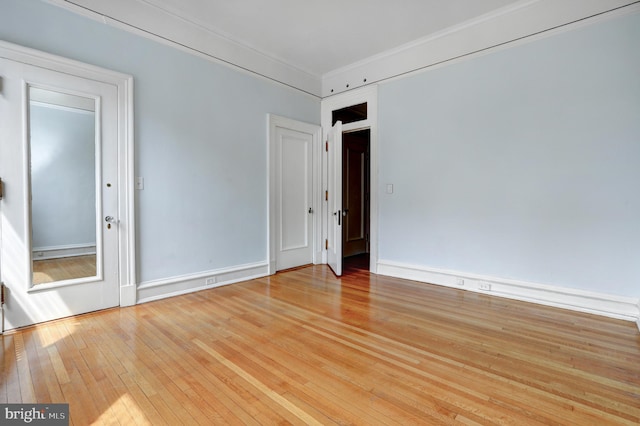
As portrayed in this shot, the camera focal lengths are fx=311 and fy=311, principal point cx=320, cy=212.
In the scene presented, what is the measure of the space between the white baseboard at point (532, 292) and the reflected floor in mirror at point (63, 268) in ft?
12.2

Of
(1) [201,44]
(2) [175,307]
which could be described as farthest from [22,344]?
(1) [201,44]

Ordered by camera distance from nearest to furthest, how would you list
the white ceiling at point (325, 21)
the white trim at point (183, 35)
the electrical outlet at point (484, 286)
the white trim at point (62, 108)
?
the white trim at point (62, 108)
the white trim at point (183, 35)
the white ceiling at point (325, 21)
the electrical outlet at point (484, 286)

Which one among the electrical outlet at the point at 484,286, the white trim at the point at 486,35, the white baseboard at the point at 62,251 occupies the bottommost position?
the electrical outlet at the point at 484,286

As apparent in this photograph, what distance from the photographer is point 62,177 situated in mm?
2951

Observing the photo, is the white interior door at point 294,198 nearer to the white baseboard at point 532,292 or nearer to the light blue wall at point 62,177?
the white baseboard at point 532,292

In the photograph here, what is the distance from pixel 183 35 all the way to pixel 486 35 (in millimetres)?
3591

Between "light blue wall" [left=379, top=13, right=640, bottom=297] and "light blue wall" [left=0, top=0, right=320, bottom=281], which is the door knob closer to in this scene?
"light blue wall" [left=0, top=0, right=320, bottom=281]

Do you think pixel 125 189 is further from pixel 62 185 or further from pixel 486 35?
pixel 486 35

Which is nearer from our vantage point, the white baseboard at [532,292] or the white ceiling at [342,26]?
the white baseboard at [532,292]

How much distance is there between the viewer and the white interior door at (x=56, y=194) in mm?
2660

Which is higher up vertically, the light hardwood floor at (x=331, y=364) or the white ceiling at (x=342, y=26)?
the white ceiling at (x=342, y=26)

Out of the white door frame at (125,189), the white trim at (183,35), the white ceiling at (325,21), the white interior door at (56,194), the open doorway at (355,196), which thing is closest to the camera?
the white interior door at (56,194)

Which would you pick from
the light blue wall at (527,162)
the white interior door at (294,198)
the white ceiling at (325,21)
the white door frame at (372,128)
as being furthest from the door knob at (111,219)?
the light blue wall at (527,162)

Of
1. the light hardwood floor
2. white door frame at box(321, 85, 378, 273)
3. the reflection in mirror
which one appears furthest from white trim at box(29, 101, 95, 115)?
white door frame at box(321, 85, 378, 273)
